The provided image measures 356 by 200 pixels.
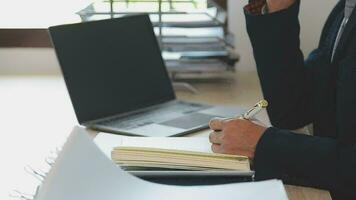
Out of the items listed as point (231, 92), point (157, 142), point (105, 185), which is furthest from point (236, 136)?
point (231, 92)

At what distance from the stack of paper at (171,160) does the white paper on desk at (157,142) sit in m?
0.15

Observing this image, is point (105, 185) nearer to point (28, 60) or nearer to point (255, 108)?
point (255, 108)

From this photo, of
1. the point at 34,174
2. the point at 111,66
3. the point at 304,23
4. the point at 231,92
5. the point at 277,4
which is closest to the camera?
the point at 34,174

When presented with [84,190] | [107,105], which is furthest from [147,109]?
[84,190]

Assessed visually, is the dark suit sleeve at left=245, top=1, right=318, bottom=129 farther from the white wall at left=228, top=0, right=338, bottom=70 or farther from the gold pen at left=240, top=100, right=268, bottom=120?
the white wall at left=228, top=0, right=338, bottom=70

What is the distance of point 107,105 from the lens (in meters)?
1.30

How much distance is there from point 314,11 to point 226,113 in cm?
70

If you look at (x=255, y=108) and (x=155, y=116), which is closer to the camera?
(x=255, y=108)

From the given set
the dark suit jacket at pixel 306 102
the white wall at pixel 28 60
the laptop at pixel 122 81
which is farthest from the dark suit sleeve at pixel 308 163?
the white wall at pixel 28 60

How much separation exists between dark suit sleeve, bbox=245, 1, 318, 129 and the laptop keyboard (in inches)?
7.0

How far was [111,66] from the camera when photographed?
1.37 metres

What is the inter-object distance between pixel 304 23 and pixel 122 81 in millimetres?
773

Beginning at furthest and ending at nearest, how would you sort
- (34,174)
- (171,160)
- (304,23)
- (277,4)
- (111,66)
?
1. (304,23)
2. (111,66)
3. (277,4)
4. (34,174)
5. (171,160)

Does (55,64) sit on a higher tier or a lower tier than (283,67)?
lower
